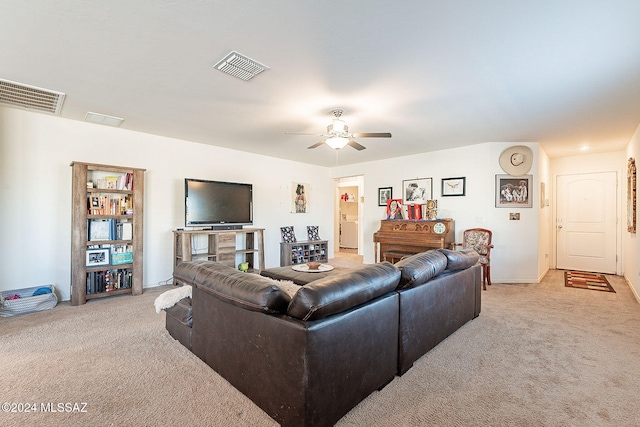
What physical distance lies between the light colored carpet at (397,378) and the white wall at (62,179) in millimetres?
812

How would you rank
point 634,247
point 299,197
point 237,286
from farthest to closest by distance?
1. point 299,197
2. point 634,247
3. point 237,286

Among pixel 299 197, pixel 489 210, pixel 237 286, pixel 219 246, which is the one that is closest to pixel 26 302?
pixel 219 246

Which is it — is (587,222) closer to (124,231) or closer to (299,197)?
(299,197)

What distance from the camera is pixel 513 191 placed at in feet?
16.2

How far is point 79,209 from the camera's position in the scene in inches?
143

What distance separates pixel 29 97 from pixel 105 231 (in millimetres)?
1678

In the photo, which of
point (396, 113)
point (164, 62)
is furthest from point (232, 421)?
point (396, 113)

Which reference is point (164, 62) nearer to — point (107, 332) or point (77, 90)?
point (77, 90)

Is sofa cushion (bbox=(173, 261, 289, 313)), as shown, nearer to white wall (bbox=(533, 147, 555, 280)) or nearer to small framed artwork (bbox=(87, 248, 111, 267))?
small framed artwork (bbox=(87, 248, 111, 267))

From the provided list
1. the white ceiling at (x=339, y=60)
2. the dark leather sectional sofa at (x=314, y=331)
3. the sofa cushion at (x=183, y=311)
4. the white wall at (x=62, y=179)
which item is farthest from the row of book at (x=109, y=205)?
the dark leather sectional sofa at (x=314, y=331)

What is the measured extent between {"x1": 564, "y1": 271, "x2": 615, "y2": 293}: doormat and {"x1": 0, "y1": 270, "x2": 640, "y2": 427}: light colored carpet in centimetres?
162

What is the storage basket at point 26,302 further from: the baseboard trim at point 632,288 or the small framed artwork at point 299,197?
the baseboard trim at point 632,288

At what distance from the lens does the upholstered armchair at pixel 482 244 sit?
458cm

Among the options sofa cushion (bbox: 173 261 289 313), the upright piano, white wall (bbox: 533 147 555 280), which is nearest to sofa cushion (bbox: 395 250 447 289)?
sofa cushion (bbox: 173 261 289 313)
